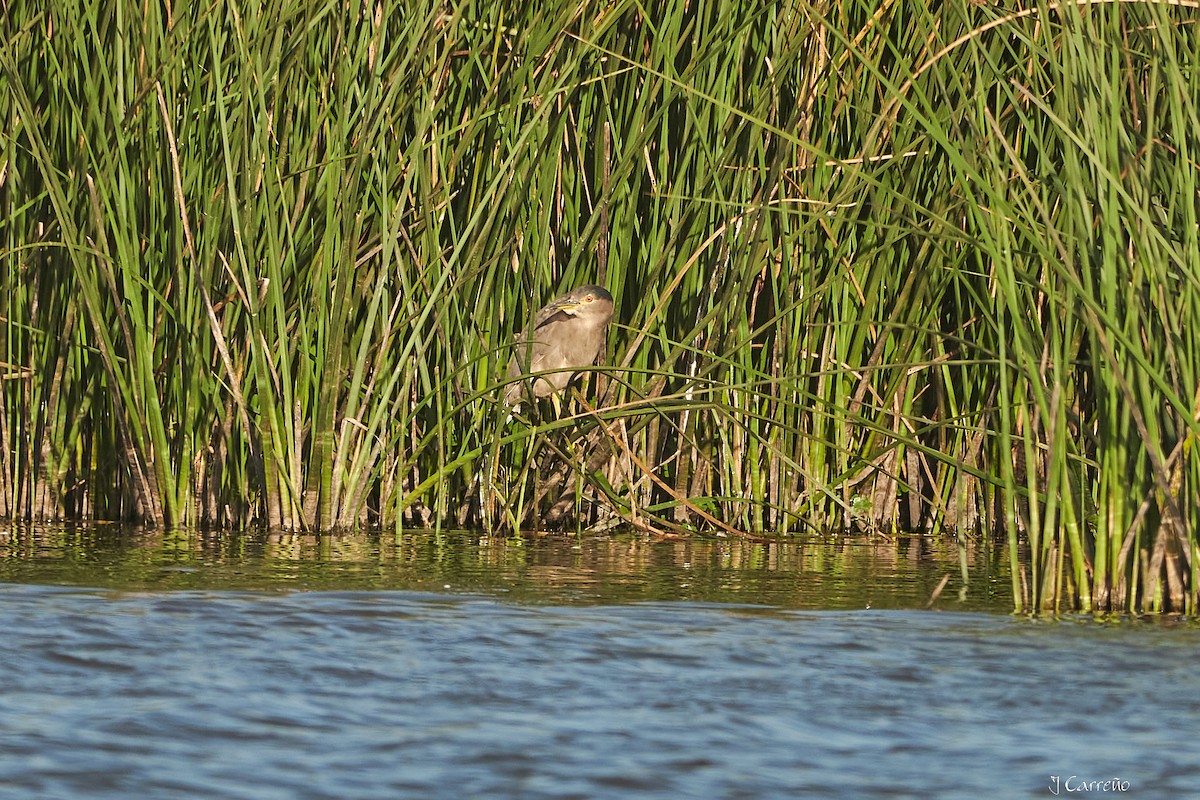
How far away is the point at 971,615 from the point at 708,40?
6.94ft

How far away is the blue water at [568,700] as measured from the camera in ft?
9.34

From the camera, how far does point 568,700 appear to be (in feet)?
10.9

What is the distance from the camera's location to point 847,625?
395cm

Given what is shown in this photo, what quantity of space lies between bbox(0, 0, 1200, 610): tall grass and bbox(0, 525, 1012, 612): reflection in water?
0.66 feet

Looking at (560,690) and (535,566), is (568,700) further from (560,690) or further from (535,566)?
(535,566)

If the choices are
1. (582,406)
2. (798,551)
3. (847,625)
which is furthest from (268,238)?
(847,625)

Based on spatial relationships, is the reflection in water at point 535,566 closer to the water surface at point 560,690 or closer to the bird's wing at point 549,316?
the water surface at point 560,690
